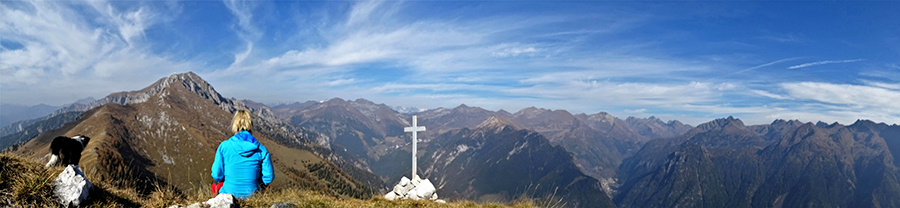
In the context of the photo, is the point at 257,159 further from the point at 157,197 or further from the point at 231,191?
the point at 157,197

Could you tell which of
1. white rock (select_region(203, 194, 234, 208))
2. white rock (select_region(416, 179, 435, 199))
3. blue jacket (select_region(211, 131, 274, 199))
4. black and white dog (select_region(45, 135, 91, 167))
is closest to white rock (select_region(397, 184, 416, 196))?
white rock (select_region(416, 179, 435, 199))

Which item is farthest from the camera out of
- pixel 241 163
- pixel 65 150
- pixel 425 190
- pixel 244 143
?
pixel 425 190

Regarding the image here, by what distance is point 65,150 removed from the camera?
26.4ft

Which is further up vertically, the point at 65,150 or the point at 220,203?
the point at 65,150

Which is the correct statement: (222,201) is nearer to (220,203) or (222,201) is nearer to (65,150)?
(220,203)

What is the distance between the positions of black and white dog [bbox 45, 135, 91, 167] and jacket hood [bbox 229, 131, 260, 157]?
11.2 feet

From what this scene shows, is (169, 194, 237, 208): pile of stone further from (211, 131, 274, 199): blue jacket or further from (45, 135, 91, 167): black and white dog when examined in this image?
(45, 135, 91, 167): black and white dog

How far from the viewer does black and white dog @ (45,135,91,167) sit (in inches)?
313

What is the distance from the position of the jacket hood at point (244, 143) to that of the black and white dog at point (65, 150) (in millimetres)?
3411

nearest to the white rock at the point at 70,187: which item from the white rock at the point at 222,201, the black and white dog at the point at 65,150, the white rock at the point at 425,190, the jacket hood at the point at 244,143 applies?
the black and white dog at the point at 65,150

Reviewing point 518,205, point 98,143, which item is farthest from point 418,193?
point 98,143

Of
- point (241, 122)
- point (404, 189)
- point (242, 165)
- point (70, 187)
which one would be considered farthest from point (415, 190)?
point (70, 187)

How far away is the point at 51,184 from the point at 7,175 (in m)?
0.79

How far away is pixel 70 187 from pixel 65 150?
1.79 metres
